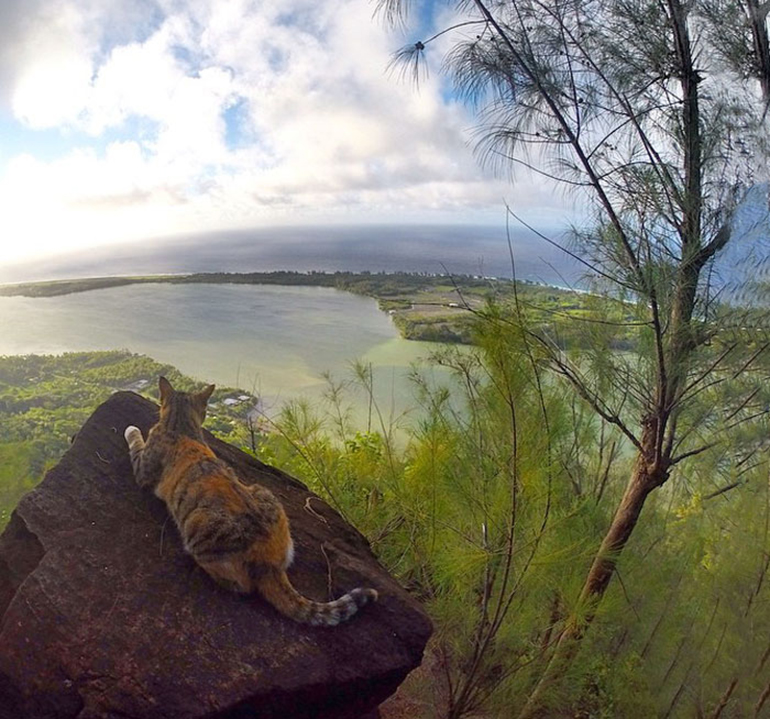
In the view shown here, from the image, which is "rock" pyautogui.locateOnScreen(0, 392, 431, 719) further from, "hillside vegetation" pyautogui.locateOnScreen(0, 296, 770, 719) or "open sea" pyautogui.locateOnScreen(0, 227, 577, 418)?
"open sea" pyautogui.locateOnScreen(0, 227, 577, 418)

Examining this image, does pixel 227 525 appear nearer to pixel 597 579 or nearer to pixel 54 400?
pixel 597 579

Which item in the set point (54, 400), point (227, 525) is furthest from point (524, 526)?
point (54, 400)

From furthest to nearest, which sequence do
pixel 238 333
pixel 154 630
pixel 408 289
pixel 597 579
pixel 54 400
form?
pixel 238 333, pixel 408 289, pixel 54 400, pixel 597 579, pixel 154 630

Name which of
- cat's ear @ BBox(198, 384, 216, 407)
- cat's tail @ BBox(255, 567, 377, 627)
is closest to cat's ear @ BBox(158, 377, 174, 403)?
cat's ear @ BBox(198, 384, 216, 407)

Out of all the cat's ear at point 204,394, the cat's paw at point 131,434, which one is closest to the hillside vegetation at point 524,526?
the cat's ear at point 204,394

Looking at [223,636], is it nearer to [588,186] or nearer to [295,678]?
[295,678]

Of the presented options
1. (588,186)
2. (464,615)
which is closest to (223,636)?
(464,615)

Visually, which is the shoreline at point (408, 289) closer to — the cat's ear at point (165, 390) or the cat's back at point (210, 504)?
the cat's back at point (210, 504)
